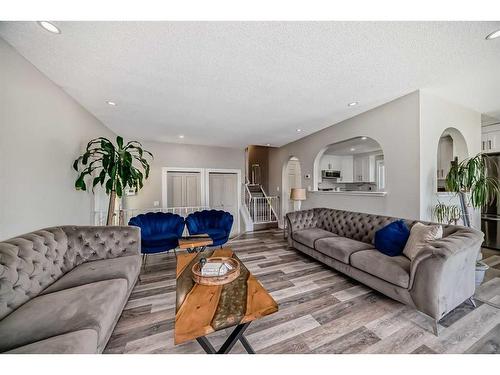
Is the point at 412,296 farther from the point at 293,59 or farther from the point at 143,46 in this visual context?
the point at 143,46

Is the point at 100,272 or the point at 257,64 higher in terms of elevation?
the point at 257,64

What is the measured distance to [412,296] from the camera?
182cm

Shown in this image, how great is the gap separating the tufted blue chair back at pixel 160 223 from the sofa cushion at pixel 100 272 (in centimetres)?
132

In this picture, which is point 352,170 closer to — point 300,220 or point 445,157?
point 445,157

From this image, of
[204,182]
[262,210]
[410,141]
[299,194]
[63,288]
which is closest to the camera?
[63,288]

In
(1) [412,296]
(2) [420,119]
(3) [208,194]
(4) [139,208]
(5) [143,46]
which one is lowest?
(1) [412,296]

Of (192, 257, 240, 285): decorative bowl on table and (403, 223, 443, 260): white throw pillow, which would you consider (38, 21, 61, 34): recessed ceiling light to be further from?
(403, 223, 443, 260): white throw pillow

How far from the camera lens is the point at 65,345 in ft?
3.32

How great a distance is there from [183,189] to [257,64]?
4516 millimetres

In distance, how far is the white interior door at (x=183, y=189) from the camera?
564 centimetres

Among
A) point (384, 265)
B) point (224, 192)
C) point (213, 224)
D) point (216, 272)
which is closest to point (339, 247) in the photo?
point (384, 265)
